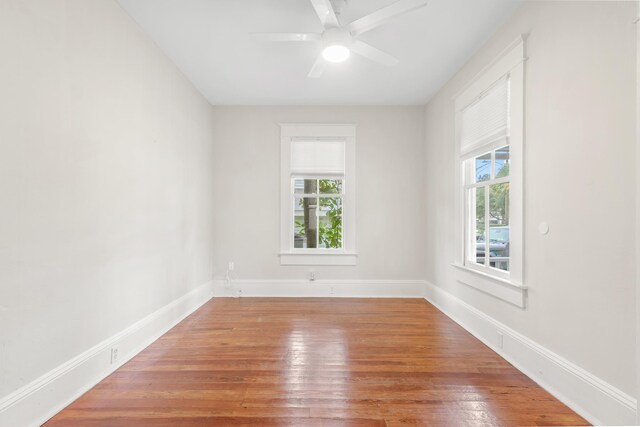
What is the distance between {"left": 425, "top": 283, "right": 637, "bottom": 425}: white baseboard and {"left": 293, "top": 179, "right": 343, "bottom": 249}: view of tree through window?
221 centimetres

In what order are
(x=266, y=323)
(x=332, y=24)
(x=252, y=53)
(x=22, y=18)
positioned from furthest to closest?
(x=266, y=323) < (x=252, y=53) < (x=332, y=24) < (x=22, y=18)

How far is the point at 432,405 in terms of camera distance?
1925 millimetres

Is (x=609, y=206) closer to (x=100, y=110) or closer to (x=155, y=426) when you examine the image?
(x=155, y=426)

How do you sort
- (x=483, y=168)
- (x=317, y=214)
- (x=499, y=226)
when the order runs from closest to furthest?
(x=499, y=226), (x=483, y=168), (x=317, y=214)

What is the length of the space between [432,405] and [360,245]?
9.08 feet

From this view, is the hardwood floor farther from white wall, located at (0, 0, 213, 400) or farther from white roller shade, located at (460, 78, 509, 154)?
white roller shade, located at (460, 78, 509, 154)

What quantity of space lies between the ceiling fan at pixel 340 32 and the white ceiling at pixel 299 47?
0.27 meters

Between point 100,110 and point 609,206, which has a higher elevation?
point 100,110

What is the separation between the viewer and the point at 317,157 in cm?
462

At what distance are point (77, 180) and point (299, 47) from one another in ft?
7.27

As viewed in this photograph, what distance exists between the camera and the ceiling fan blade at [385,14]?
78.0 inches

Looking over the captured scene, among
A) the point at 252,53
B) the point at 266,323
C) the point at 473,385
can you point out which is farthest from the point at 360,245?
the point at 252,53

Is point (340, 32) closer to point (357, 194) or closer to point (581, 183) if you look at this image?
point (581, 183)

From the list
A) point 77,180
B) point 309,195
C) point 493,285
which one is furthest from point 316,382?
point 309,195
